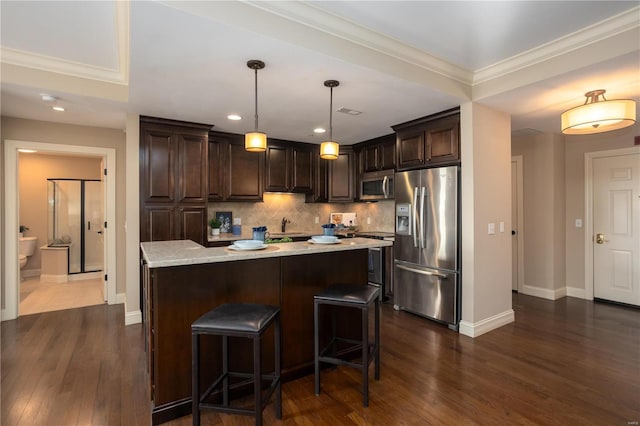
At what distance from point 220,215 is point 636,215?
5.82 m

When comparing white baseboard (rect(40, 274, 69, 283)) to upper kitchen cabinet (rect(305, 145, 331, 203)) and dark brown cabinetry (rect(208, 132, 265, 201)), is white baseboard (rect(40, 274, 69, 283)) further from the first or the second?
upper kitchen cabinet (rect(305, 145, 331, 203))

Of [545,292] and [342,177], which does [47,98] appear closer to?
[342,177]

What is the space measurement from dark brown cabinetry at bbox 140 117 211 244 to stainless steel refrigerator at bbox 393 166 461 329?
2.58m

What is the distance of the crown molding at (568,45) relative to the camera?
223cm

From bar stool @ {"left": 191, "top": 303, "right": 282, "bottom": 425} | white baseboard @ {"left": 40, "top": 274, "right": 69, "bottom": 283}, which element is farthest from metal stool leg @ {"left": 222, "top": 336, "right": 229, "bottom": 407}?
white baseboard @ {"left": 40, "top": 274, "right": 69, "bottom": 283}

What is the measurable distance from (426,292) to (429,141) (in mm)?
1804

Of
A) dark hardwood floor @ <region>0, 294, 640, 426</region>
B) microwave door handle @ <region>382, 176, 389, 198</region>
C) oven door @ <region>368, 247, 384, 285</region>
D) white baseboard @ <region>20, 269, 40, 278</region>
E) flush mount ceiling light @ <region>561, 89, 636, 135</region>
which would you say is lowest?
dark hardwood floor @ <region>0, 294, 640, 426</region>

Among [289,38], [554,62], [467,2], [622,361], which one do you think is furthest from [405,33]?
[622,361]

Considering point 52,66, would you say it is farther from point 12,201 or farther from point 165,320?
point 165,320

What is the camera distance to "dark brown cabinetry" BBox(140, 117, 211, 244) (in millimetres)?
3756

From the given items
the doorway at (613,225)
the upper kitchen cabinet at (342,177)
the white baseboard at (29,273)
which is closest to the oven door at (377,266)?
the upper kitchen cabinet at (342,177)

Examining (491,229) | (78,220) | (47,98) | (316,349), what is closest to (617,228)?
(491,229)

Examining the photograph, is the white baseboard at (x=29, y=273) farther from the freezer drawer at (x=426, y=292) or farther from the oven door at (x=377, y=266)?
the freezer drawer at (x=426, y=292)

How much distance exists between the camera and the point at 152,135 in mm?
3783
